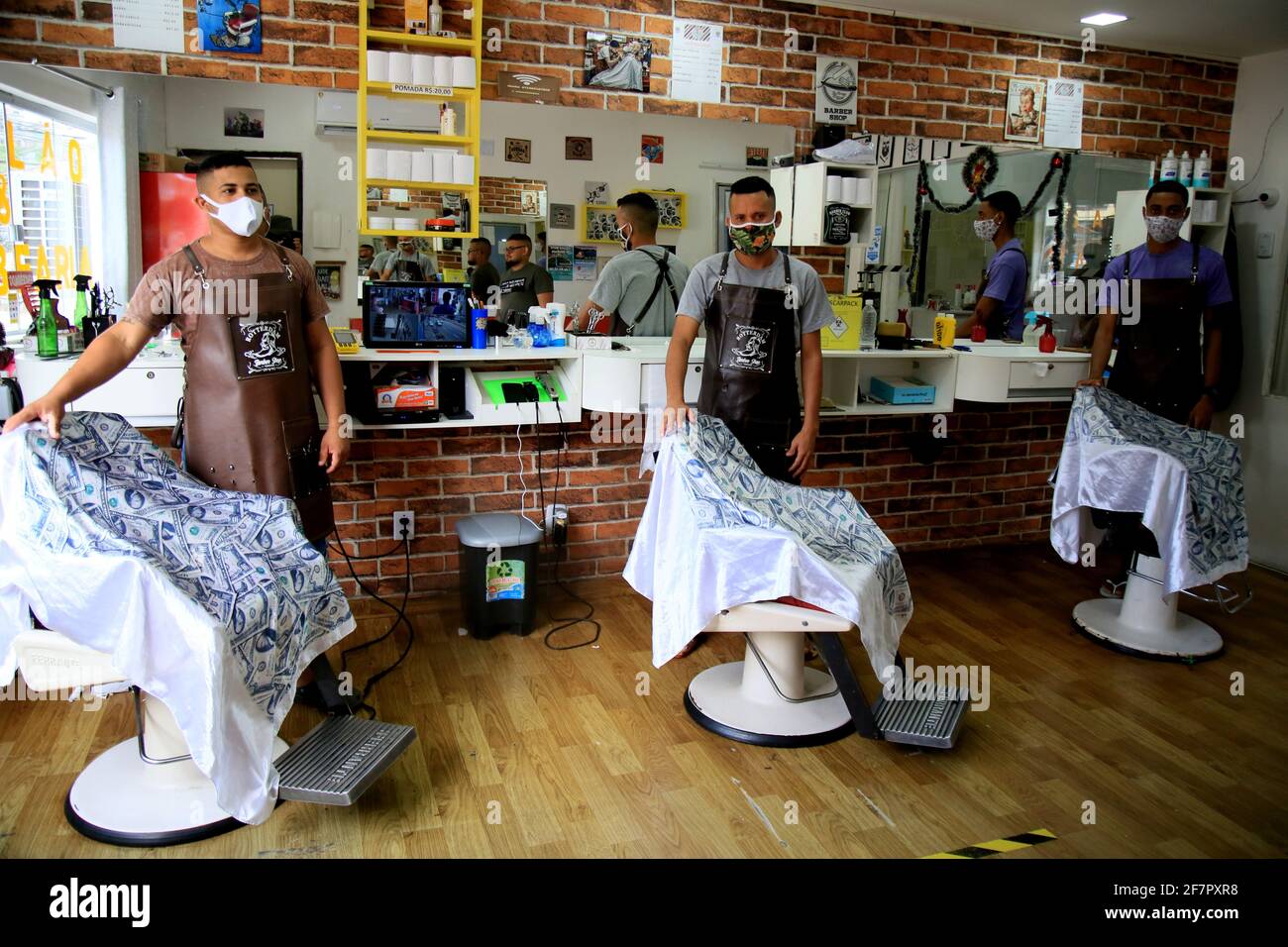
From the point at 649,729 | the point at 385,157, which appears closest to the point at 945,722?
the point at 649,729

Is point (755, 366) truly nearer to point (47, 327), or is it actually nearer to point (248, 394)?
point (248, 394)

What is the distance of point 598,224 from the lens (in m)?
3.93

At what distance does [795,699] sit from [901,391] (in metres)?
1.64

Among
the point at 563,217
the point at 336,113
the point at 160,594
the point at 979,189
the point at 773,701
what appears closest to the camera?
the point at 160,594

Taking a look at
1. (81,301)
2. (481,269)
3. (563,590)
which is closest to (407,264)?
(481,269)

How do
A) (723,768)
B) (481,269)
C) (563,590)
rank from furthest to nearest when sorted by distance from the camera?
(563,590) → (481,269) → (723,768)

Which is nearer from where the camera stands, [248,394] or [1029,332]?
[248,394]

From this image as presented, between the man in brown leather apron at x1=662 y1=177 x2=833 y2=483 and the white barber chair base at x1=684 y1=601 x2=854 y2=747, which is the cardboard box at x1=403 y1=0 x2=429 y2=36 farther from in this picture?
the white barber chair base at x1=684 y1=601 x2=854 y2=747

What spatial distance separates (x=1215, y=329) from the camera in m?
3.95

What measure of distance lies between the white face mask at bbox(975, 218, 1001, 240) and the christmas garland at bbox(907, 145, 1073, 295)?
99 mm

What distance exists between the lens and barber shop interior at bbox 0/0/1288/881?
94.9 inches

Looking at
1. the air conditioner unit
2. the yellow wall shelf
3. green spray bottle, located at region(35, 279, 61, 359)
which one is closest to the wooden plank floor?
green spray bottle, located at region(35, 279, 61, 359)
